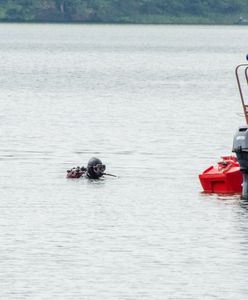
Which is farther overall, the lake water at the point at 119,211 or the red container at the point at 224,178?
the red container at the point at 224,178

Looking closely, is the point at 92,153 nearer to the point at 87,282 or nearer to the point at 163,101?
the point at 87,282

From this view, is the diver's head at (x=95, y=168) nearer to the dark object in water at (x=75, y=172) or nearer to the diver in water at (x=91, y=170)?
the diver in water at (x=91, y=170)

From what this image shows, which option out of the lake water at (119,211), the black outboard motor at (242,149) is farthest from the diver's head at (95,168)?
the black outboard motor at (242,149)

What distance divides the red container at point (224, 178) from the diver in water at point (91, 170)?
177 inches

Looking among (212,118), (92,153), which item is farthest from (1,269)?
(212,118)

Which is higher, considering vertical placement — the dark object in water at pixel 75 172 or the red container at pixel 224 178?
the dark object in water at pixel 75 172

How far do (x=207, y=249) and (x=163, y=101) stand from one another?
6817 centimetres

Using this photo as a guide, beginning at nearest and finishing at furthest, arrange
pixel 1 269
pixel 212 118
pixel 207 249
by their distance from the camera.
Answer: pixel 1 269 → pixel 207 249 → pixel 212 118

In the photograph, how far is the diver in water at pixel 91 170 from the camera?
166ft

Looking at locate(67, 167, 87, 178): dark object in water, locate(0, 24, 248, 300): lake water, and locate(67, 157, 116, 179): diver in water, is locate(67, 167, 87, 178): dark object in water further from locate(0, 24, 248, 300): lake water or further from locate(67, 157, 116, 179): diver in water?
locate(0, 24, 248, 300): lake water

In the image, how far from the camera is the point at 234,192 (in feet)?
153

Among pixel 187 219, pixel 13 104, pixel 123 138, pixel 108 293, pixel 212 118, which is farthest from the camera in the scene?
pixel 13 104

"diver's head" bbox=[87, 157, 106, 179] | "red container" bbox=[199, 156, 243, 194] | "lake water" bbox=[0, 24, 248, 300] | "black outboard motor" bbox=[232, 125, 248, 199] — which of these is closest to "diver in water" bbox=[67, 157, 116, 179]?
"diver's head" bbox=[87, 157, 106, 179]

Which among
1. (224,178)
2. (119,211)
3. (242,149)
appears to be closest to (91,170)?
(224,178)
